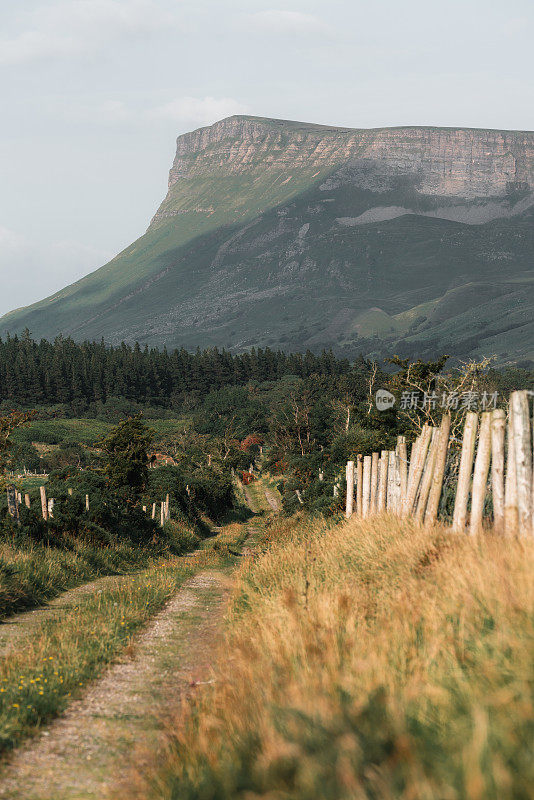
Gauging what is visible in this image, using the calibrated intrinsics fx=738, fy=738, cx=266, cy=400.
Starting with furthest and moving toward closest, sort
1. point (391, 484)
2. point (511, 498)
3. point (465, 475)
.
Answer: point (391, 484)
point (465, 475)
point (511, 498)

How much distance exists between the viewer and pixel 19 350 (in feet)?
558

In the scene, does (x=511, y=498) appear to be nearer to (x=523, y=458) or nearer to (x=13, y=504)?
(x=523, y=458)

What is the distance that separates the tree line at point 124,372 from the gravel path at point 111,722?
144m

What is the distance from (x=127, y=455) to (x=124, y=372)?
5372 inches

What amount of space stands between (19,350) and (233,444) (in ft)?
316

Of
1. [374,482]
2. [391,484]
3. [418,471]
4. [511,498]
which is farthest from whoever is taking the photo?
[374,482]

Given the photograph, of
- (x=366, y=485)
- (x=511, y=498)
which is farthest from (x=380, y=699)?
(x=366, y=485)

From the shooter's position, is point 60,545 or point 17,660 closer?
point 17,660

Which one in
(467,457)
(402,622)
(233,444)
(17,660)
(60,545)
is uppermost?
(467,457)

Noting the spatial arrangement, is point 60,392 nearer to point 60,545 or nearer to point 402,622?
point 60,545

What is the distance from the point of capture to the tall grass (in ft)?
11.0

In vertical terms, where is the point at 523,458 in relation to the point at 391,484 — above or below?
above

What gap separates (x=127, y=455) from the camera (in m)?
32.9

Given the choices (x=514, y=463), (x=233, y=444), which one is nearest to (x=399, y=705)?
(x=514, y=463)
